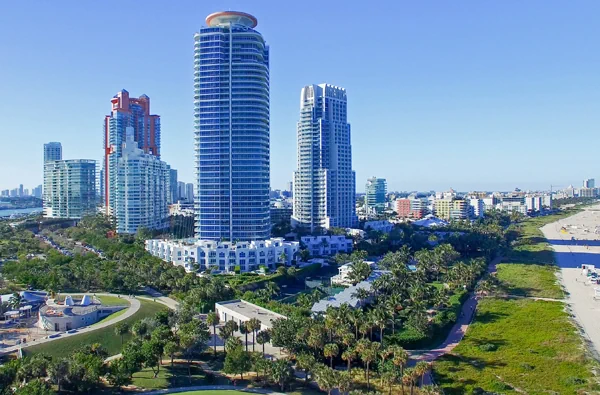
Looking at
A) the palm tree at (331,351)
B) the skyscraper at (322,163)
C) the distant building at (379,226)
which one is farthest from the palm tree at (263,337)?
the distant building at (379,226)

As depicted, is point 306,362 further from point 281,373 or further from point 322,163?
point 322,163

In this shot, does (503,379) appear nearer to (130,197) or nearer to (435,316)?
(435,316)

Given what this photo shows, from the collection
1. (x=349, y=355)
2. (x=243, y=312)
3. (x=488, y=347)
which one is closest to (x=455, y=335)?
(x=488, y=347)

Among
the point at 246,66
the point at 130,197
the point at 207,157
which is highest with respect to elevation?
the point at 246,66

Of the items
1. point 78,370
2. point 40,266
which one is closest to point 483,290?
point 78,370

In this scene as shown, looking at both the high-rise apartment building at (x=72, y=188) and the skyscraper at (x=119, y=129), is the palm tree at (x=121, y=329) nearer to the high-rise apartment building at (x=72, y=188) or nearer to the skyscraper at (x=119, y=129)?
the skyscraper at (x=119, y=129)

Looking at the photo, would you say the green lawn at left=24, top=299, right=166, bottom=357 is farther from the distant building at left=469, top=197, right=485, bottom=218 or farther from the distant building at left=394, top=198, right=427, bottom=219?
the distant building at left=469, top=197, right=485, bottom=218
